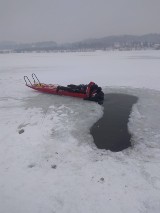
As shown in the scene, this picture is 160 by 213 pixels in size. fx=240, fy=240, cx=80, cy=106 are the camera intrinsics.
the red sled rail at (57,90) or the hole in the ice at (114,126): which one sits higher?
the red sled rail at (57,90)

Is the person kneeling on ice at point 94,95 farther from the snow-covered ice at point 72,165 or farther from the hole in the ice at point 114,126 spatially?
the snow-covered ice at point 72,165

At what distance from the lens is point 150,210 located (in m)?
4.37

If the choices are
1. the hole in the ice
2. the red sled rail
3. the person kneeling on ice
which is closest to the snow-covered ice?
the hole in the ice

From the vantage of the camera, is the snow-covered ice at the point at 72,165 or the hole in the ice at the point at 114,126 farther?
the hole in the ice at the point at 114,126

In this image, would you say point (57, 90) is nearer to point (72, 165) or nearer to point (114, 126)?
point (114, 126)

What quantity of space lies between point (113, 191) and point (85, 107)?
224 inches

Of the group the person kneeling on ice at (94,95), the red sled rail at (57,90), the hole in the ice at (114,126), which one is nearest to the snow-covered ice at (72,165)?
the hole in the ice at (114,126)

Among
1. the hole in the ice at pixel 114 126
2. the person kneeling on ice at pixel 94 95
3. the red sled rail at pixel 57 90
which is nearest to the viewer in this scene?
the hole in the ice at pixel 114 126

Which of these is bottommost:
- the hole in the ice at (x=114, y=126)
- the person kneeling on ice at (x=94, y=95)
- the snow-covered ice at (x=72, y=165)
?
the hole in the ice at (x=114, y=126)

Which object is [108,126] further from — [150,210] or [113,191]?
[150,210]

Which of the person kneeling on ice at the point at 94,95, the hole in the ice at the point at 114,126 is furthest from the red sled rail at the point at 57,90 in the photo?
the hole in the ice at the point at 114,126

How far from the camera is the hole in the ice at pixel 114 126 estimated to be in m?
7.03

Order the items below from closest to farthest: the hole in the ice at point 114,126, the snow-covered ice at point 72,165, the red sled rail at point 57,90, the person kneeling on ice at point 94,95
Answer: the snow-covered ice at point 72,165 < the hole in the ice at point 114,126 < the person kneeling on ice at point 94,95 < the red sled rail at point 57,90

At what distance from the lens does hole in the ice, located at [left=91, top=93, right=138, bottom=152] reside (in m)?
7.03
